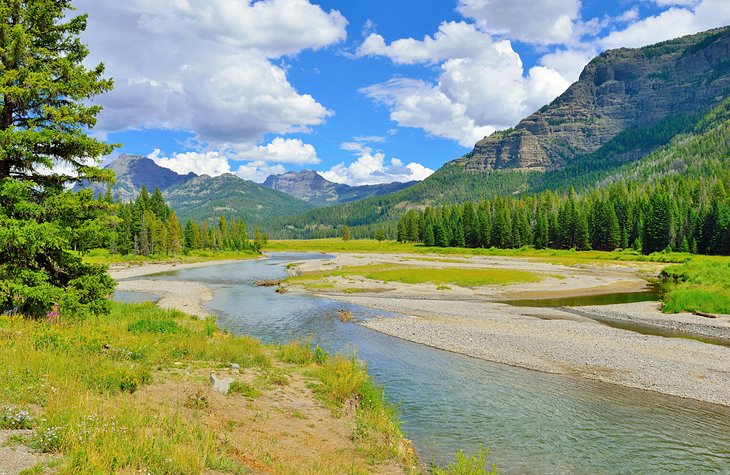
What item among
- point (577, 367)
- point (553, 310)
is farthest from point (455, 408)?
point (553, 310)

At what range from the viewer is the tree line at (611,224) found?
105 m

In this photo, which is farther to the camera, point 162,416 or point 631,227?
point 631,227

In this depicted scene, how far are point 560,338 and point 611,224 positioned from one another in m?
112

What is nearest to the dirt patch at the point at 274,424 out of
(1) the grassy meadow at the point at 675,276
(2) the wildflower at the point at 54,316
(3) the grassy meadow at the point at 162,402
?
(3) the grassy meadow at the point at 162,402

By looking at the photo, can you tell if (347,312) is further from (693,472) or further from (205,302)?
(693,472)

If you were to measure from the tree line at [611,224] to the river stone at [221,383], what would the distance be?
12185 centimetres

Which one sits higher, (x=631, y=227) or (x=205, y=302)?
(x=631, y=227)

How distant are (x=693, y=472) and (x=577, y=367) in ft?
33.4

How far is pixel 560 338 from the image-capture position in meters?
28.2

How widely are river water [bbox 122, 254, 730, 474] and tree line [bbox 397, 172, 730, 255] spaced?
108 m

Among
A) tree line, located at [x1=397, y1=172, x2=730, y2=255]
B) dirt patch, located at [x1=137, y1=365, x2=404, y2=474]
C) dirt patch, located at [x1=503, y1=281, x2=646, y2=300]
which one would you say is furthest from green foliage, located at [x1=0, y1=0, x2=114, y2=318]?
tree line, located at [x1=397, y1=172, x2=730, y2=255]

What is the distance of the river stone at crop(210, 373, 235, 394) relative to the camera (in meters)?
13.8

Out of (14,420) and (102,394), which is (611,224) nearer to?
(102,394)

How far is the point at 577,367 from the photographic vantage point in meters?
22.5
